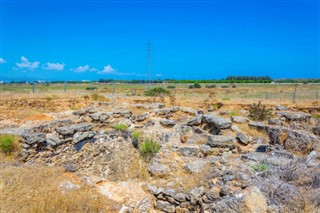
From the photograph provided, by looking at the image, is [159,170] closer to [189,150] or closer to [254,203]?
[189,150]

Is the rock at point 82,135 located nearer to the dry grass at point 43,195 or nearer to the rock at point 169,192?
the dry grass at point 43,195

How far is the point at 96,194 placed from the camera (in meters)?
5.05


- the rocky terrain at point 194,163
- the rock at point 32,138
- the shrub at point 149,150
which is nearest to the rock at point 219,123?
the rocky terrain at point 194,163

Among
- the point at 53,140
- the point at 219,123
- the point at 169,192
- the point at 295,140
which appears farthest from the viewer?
the point at 219,123

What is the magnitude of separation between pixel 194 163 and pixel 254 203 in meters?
2.42

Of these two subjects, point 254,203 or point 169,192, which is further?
point 169,192

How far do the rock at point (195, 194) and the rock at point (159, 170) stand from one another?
126 centimetres

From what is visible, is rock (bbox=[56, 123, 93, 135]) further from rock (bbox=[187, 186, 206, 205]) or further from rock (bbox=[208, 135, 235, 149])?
rock (bbox=[187, 186, 206, 205])

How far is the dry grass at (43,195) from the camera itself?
4.23 m

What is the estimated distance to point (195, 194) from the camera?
16.4 ft

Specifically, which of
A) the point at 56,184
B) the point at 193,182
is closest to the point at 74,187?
the point at 56,184

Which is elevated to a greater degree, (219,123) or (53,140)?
(219,123)


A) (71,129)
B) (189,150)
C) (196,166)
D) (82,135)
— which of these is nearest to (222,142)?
(189,150)

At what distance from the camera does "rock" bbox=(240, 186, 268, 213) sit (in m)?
4.00
